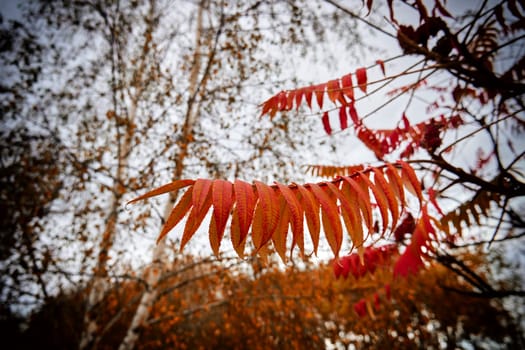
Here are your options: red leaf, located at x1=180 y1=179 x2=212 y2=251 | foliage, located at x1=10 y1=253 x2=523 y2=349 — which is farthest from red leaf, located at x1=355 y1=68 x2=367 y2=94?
foliage, located at x1=10 y1=253 x2=523 y2=349

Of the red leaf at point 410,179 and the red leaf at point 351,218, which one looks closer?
the red leaf at point 351,218

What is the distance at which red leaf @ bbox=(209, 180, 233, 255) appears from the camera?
0.71 meters

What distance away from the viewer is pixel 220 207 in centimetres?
74

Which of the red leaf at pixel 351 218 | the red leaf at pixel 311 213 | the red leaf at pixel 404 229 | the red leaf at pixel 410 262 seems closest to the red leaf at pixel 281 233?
the red leaf at pixel 311 213

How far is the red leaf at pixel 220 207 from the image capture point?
2.32ft

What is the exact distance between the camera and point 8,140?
4754 mm

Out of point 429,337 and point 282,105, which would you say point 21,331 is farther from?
point 429,337

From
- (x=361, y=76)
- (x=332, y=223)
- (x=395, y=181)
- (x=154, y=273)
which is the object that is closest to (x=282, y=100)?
(x=361, y=76)

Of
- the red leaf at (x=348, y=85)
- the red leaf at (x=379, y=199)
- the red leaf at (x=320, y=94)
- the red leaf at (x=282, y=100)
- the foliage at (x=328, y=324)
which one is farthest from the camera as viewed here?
the foliage at (x=328, y=324)

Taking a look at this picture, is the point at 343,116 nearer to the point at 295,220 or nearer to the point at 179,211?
the point at 295,220

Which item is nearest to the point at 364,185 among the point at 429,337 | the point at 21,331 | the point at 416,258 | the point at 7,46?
the point at 416,258

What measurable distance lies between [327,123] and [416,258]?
1051 mm

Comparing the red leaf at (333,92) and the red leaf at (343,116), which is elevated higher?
the red leaf at (333,92)

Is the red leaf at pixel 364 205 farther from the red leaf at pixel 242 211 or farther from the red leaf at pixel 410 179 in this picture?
the red leaf at pixel 242 211
